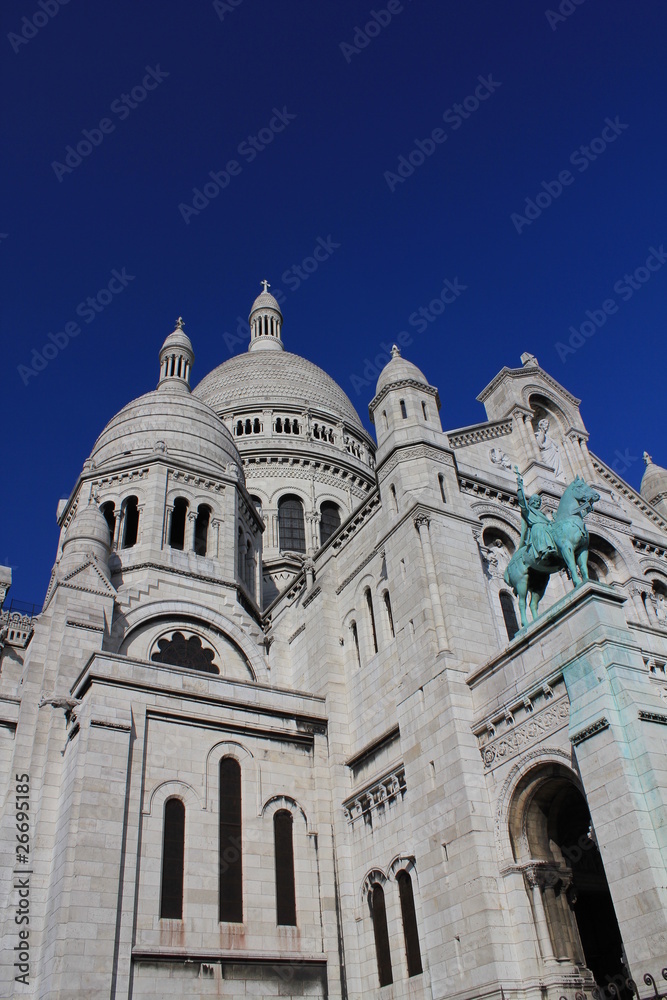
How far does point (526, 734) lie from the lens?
61.1ft

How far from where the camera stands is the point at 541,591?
21.2m

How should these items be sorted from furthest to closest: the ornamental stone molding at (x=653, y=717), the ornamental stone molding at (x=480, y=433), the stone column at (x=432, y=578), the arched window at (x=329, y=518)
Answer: the arched window at (x=329, y=518), the ornamental stone molding at (x=480, y=433), the stone column at (x=432, y=578), the ornamental stone molding at (x=653, y=717)

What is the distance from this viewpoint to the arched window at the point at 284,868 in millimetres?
21688

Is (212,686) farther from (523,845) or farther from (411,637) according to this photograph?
(523,845)

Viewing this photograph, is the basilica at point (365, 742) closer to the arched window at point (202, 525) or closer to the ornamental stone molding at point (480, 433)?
the ornamental stone molding at point (480, 433)

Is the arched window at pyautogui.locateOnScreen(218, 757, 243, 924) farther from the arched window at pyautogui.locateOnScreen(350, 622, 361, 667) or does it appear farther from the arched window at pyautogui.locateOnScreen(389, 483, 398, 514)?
the arched window at pyautogui.locateOnScreen(389, 483, 398, 514)

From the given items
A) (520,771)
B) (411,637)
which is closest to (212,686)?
(411,637)


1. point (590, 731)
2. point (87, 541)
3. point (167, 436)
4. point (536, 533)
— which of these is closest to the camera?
point (590, 731)

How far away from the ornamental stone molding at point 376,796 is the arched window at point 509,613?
5.48m

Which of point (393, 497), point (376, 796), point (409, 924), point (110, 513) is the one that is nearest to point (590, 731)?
point (409, 924)

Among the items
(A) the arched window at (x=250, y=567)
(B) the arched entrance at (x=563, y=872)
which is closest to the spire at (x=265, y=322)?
(A) the arched window at (x=250, y=567)

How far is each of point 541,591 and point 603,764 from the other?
19.5 ft

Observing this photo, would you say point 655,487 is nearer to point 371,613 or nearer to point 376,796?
point 371,613

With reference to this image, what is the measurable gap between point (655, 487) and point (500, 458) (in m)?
10.7
